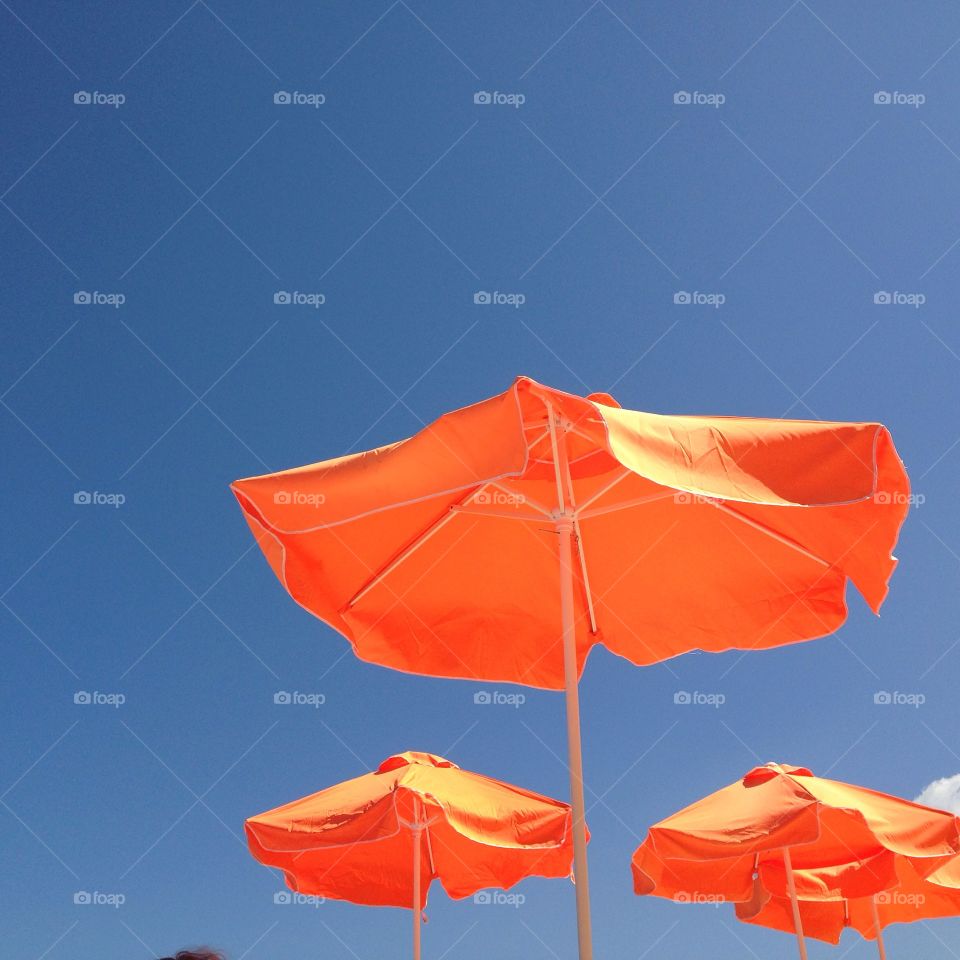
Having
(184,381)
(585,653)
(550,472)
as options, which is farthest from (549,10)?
(585,653)

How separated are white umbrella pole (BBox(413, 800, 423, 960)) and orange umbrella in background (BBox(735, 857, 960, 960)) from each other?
2.51 m

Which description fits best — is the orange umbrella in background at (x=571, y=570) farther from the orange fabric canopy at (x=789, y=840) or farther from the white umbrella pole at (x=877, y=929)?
the white umbrella pole at (x=877, y=929)

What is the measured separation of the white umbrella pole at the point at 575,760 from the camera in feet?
12.7

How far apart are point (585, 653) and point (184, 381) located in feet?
19.9

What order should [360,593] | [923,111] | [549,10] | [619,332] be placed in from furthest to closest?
[619,332]
[549,10]
[923,111]
[360,593]

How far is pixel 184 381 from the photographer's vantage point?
31.8ft

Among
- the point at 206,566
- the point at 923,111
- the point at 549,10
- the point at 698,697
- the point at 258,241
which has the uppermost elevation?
the point at 549,10

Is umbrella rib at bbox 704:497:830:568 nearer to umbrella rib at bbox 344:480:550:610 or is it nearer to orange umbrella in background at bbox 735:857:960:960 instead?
umbrella rib at bbox 344:480:550:610

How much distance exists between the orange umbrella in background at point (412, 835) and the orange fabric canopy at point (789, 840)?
0.73 meters

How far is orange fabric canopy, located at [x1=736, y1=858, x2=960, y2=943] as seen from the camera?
7.12m

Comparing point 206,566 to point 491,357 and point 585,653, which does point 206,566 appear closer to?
point 491,357

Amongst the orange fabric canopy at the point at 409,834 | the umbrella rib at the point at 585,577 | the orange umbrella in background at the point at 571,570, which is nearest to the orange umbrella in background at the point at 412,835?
the orange fabric canopy at the point at 409,834

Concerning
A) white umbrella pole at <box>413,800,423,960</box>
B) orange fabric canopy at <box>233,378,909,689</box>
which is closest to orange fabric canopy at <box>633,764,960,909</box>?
orange fabric canopy at <box>233,378,909,689</box>

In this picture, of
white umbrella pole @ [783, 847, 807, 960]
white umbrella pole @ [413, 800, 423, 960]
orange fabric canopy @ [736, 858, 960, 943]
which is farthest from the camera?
orange fabric canopy @ [736, 858, 960, 943]
